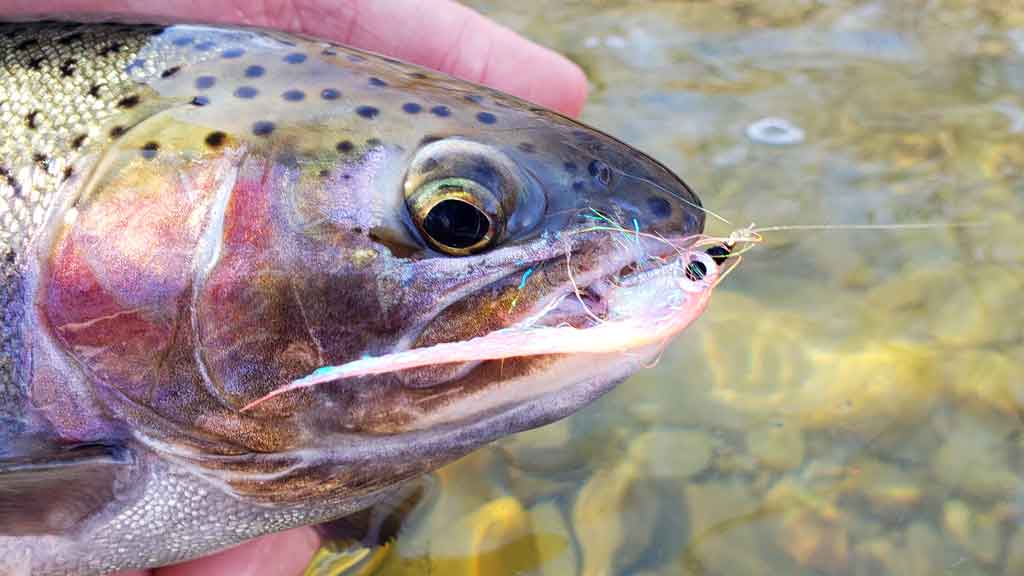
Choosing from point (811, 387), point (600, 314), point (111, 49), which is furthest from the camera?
point (811, 387)

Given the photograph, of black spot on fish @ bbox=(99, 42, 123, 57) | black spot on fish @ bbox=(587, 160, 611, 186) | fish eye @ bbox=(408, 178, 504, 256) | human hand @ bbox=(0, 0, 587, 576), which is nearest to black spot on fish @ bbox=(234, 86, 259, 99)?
black spot on fish @ bbox=(99, 42, 123, 57)

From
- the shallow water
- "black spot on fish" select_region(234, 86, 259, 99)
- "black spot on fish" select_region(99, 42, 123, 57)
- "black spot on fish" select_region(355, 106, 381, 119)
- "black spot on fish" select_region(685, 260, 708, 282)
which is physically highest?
"black spot on fish" select_region(355, 106, 381, 119)

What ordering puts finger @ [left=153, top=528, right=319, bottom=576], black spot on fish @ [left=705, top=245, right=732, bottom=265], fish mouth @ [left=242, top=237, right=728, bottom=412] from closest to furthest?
1. fish mouth @ [left=242, top=237, right=728, bottom=412]
2. black spot on fish @ [left=705, top=245, right=732, bottom=265]
3. finger @ [left=153, top=528, right=319, bottom=576]

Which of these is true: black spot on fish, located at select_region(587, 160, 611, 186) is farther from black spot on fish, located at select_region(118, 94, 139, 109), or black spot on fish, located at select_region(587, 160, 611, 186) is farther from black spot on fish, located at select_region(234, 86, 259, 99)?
black spot on fish, located at select_region(118, 94, 139, 109)

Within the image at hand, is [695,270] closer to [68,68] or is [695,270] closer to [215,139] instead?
[215,139]

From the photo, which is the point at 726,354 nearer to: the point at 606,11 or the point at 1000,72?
the point at 1000,72

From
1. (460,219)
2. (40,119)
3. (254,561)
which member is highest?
(460,219)

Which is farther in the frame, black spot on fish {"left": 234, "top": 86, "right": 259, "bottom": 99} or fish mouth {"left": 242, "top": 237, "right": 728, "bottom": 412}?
black spot on fish {"left": 234, "top": 86, "right": 259, "bottom": 99}

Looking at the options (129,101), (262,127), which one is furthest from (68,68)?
(262,127)
